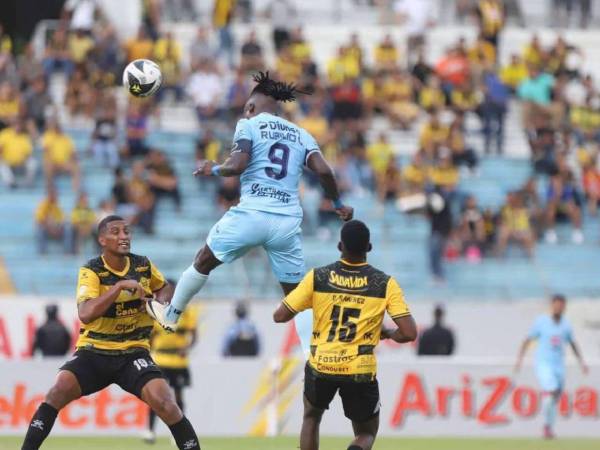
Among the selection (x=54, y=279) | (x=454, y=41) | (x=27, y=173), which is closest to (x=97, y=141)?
(x=27, y=173)

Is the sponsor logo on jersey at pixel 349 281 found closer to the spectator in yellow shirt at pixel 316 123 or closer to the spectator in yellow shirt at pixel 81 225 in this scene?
the spectator in yellow shirt at pixel 81 225

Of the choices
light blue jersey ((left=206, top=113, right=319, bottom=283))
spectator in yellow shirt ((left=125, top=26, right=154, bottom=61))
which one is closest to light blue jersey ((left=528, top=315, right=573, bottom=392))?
light blue jersey ((left=206, top=113, right=319, bottom=283))

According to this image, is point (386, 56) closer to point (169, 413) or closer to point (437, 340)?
point (437, 340)

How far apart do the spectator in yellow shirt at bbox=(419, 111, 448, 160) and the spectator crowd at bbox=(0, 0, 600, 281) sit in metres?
0.04

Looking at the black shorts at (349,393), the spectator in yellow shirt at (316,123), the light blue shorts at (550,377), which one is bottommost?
the light blue shorts at (550,377)

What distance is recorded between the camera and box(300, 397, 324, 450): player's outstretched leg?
1323 cm

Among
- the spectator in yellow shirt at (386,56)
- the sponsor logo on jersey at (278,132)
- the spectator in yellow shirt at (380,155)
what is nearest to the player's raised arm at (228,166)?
the sponsor logo on jersey at (278,132)

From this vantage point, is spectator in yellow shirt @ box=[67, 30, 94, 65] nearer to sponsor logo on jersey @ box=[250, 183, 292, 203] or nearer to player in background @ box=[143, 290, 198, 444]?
player in background @ box=[143, 290, 198, 444]

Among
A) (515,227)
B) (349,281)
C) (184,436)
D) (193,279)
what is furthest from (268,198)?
(515,227)

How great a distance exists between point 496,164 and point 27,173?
351 inches

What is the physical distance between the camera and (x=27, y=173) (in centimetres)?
2888

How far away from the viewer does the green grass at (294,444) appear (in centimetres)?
1938

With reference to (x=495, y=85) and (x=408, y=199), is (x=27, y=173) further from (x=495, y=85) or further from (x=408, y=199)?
(x=495, y=85)

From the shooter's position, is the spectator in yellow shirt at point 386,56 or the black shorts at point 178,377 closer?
the black shorts at point 178,377
